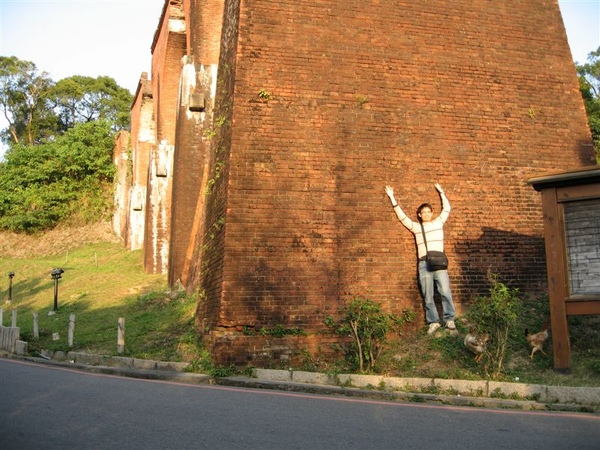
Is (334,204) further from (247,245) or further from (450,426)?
(450,426)

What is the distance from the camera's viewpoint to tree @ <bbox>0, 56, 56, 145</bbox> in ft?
169

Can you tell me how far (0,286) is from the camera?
27.4 meters

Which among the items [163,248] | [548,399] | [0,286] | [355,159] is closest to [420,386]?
[548,399]

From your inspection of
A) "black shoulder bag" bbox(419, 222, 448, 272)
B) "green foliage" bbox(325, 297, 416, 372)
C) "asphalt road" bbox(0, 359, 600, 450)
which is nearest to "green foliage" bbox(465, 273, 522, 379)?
"green foliage" bbox(325, 297, 416, 372)

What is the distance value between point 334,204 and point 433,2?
4.79 metres

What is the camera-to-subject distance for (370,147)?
1137 cm

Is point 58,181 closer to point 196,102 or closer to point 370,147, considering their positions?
point 196,102

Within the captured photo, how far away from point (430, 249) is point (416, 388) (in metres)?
3.07

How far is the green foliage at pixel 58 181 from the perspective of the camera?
3878cm

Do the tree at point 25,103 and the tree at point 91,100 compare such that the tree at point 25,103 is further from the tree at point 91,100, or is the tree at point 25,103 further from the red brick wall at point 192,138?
the red brick wall at point 192,138

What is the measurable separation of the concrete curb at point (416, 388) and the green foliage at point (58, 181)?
31366mm

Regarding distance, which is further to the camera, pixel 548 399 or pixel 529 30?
pixel 529 30

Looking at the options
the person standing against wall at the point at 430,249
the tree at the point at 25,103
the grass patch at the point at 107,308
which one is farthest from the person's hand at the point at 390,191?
the tree at the point at 25,103

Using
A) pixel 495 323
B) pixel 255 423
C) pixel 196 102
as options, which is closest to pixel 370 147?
pixel 495 323
